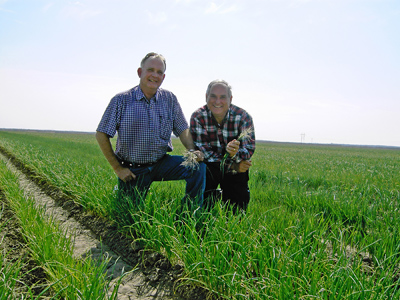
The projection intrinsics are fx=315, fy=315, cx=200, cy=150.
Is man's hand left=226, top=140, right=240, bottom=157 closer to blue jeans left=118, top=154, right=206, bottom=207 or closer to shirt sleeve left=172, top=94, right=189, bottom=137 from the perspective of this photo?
blue jeans left=118, top=154, right=206, bottom=207

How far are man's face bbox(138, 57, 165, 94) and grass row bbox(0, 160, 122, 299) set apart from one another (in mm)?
1866

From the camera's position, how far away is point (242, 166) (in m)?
3.73

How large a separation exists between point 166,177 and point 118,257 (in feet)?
4.67

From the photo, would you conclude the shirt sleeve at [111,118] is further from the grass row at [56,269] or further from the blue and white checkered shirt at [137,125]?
the grass row at [56,269]

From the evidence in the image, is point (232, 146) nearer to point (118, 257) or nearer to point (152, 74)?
point (152, 74)

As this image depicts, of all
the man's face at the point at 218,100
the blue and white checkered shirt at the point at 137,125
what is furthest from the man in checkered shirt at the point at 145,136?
the man's face at the point at 218,100

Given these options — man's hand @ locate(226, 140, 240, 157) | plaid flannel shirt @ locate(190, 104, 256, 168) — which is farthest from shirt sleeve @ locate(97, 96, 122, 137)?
man's hand @ locate(226, 140, 240, 157)

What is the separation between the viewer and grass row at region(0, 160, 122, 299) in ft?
6.15

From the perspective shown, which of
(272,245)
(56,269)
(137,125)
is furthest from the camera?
(137,125)

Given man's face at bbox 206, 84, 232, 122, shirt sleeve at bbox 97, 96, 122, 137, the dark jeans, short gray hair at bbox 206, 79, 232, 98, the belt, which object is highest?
short gray hair at bbox 206, 79, 232, 98

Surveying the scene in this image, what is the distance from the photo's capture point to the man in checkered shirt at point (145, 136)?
368 cm

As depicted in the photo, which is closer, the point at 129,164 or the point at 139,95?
the point at 139,95

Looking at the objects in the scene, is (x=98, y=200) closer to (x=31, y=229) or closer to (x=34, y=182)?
(x=31, y=229)

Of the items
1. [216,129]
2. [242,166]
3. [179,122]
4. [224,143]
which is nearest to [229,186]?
[242,166]
